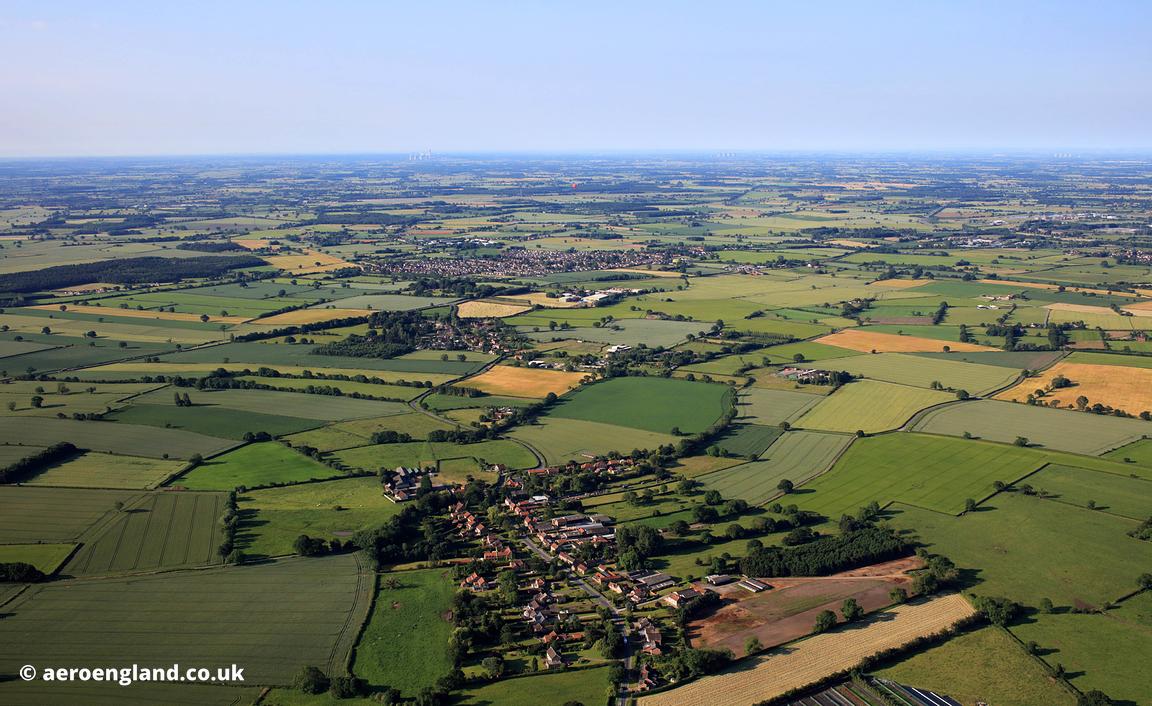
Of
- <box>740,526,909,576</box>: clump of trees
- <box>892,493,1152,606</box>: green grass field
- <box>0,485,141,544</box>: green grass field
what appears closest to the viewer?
<box>892,493,1152,606</box>: green grass field

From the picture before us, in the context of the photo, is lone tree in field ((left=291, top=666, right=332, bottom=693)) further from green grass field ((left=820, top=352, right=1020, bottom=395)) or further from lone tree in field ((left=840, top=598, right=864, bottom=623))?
green grass field ((left=820, top=352, right=1020, bottom=395))

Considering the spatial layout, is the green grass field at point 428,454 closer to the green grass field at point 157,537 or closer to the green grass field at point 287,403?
the green grass field at point 287,403

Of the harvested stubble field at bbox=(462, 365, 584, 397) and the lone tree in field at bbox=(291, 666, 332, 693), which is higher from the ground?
the harvested stubble field at bbox=(462, 365, 584, 397)

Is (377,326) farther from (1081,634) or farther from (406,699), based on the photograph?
(1081,634)

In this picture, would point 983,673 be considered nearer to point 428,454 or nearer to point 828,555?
point 828,555

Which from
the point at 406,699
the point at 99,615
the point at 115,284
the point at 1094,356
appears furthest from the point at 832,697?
the point at 115,284

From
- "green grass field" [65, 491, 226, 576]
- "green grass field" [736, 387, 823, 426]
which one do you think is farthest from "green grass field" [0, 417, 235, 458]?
"green grass field" [736, 387, 823, 426]

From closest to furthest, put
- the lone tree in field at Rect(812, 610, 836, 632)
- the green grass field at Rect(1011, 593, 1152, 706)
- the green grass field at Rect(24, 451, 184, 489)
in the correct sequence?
the green grass field at Rect(1011, 593, 1152, 706), the lone tree in field at Rect(812, 610, 836, 632), the green grass field at Rect(24, 451, 184, 489)

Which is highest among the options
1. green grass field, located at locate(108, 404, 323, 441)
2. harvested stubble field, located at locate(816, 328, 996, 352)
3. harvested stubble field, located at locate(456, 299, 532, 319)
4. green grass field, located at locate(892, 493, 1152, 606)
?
harvested stubble field, located at locate(456, 299, 532, 319)
